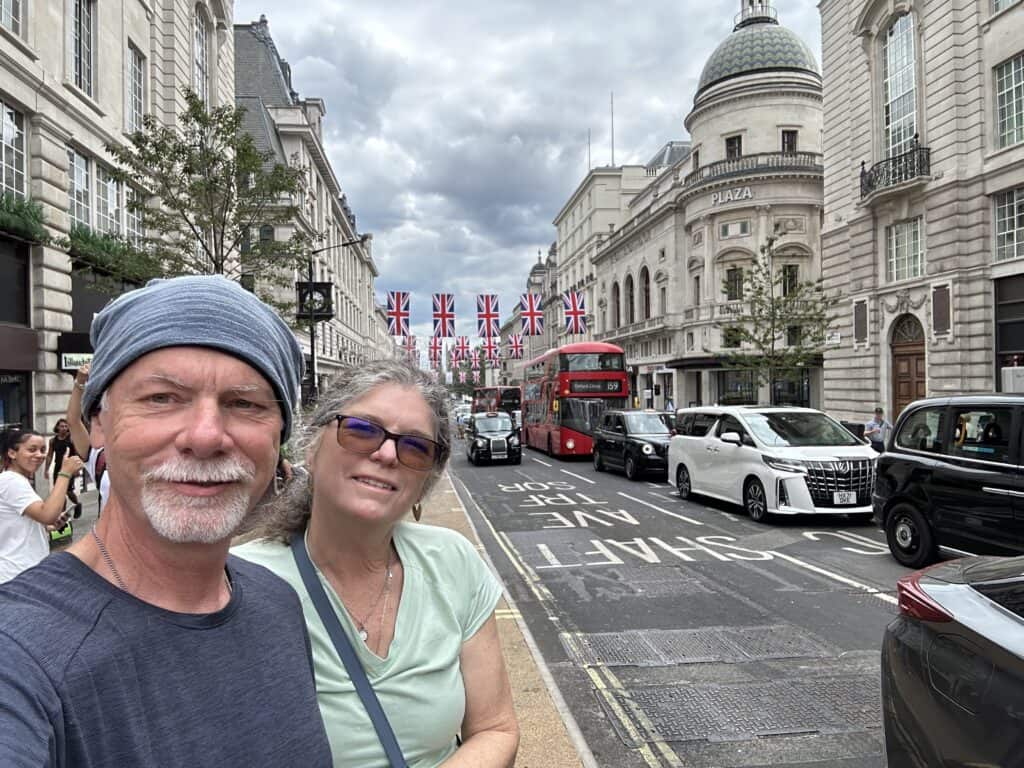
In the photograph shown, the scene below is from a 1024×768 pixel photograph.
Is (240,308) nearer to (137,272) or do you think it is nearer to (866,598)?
(866,598)

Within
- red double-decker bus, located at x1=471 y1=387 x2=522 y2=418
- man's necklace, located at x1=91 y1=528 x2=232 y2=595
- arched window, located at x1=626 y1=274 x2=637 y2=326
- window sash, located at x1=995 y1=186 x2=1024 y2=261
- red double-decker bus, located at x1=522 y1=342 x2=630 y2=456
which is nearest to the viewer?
man's necklace, located at x1=91 y1=528 x2=232 y2=595

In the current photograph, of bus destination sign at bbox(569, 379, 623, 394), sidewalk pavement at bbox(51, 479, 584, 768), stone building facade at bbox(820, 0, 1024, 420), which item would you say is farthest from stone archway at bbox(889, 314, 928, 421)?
sidewalk pavement at bbox(51, 479, 584, 768)

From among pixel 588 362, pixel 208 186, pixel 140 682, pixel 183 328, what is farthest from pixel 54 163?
pixel 140 682

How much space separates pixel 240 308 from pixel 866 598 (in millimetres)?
6882

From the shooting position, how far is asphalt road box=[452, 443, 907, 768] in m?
3.71

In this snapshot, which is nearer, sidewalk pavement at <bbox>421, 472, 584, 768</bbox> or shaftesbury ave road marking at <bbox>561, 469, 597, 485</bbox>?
sidewalk pavement at <bbox>421, 472, 584, 768</bbox>

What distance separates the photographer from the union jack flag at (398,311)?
Answer: 97.9ft

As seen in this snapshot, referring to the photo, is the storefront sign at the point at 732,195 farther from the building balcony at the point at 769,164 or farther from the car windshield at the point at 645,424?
the car windshield at the point at 645,424

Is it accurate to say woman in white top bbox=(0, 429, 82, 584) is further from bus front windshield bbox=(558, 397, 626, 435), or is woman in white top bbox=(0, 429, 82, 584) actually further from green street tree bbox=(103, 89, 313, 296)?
bus front windshield bbox=(558, 397, 626, 435)

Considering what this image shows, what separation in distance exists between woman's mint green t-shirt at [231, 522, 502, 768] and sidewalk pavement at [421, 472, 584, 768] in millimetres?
515

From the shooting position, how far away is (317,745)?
1.23 meters

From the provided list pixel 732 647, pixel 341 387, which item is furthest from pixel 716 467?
pixel 341 387

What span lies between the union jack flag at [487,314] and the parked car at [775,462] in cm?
2356

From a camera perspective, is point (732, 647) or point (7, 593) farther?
point (732, 647)
